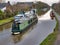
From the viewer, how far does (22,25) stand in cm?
1992

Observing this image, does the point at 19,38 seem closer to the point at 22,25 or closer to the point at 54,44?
the point at 22,25

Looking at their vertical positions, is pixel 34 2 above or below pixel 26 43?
below

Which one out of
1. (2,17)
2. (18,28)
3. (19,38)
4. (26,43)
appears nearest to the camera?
(26,43)

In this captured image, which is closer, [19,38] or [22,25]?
[19,38]

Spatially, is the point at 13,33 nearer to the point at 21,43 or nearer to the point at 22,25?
the point at 22,25

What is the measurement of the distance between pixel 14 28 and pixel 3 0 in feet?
202

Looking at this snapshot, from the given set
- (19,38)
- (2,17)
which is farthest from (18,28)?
(2,17)

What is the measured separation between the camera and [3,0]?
79750 mm

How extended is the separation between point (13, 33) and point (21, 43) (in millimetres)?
4193

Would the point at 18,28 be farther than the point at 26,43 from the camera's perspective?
Yes

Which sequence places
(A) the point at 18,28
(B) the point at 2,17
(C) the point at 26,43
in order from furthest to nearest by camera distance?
(B) the point at 2,17, (A) the point at 18,28, (C) the point at 26,43

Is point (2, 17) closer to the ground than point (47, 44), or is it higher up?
closer to the ground

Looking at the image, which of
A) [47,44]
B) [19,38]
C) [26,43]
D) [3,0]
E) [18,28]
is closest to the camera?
[47,44]

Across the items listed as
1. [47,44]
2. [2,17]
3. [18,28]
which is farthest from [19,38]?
[2,17]
